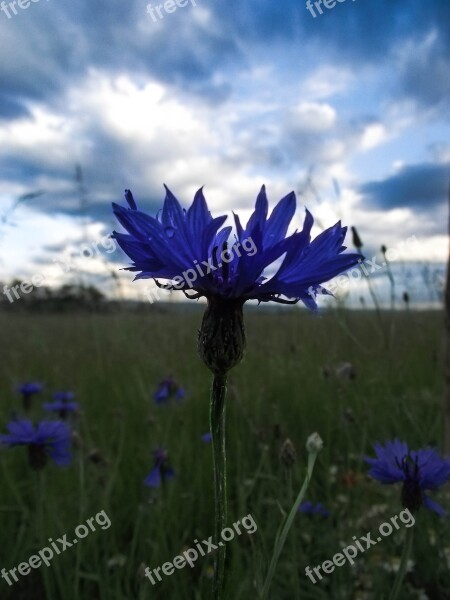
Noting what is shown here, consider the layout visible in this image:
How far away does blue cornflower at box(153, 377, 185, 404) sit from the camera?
2.78 m

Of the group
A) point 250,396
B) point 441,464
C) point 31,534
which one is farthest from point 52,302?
point 441,464

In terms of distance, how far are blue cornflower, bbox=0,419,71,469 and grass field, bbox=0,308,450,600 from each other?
8 centimetres

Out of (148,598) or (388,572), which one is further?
(388,572)

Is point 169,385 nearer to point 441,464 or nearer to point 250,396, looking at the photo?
point 250,396

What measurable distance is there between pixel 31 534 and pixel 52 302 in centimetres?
1319

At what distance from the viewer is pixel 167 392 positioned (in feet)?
9.25

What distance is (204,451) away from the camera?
9.11ft
